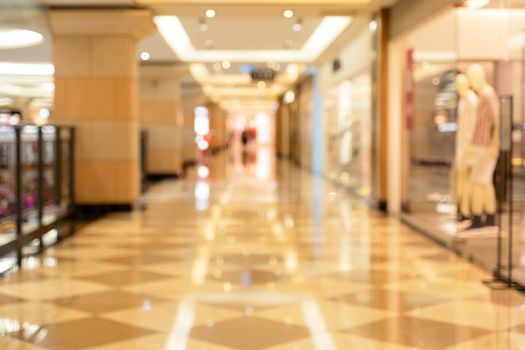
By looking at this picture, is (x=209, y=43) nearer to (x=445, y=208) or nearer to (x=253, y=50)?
(x=253, y=50)

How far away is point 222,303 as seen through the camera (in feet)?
18.3

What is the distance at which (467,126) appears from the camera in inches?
325

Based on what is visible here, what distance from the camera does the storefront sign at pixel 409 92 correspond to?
11.2 meters

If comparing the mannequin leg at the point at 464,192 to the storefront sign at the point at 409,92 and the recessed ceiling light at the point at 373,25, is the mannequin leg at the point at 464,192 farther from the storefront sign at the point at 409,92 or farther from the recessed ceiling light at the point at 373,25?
the recessed ceiling light at the point at 373,25

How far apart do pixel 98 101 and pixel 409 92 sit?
4.65 metres

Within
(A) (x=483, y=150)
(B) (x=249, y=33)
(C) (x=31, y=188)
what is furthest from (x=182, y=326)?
(B) (x=249, y=33)

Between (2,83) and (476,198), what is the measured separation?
21.9 m

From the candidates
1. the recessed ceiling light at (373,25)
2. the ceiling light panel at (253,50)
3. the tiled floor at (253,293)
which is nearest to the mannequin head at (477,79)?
the tiled floor at (253,293)

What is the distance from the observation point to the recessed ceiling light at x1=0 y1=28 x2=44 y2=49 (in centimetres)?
1555

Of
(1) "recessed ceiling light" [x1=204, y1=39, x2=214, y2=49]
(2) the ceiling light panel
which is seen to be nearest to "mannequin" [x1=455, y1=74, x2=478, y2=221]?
(2) the ceiling light panel

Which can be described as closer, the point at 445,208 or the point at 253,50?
the point at 445,208

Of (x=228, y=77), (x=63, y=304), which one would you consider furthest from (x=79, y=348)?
(x=228, y=77)

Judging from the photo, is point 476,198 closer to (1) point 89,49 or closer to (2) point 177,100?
(1) point 89,49

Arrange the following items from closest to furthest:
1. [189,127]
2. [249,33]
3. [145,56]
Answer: [249,33]
[145,56]
[189,127]
